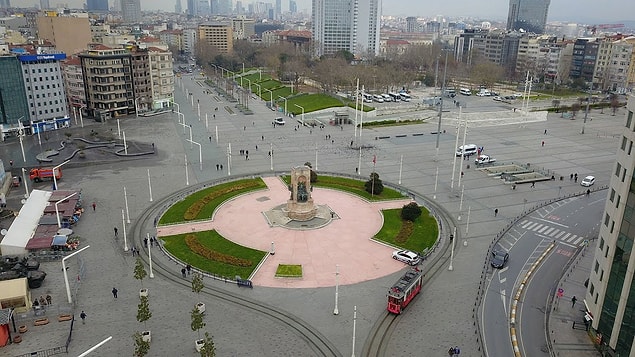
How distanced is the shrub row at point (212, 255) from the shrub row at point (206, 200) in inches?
237

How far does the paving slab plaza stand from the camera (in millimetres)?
33062

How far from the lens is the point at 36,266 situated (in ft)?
133

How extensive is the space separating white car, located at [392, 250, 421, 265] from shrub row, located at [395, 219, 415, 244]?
3.05 m

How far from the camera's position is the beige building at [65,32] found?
13450 centimetres

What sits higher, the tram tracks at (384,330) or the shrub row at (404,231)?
the shrub row at (404,231)

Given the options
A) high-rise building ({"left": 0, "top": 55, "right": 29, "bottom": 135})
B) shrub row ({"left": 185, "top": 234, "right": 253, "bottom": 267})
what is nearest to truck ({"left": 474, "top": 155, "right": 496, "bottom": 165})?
shrub row ({"left": 185, "top": 234, "right": 253, "bottom": 267})

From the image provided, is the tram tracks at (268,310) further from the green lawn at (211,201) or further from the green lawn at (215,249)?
the green lawn at (211,201)

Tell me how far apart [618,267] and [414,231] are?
68.4 feet

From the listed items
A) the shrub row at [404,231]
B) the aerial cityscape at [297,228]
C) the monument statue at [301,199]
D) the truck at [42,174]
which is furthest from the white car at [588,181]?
the truck at [42,174]

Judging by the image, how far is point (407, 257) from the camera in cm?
4344

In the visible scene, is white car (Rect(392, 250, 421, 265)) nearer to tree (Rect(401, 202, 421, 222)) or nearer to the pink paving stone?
the pink paving stone

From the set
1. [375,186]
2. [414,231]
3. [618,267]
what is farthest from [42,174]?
[618,267]

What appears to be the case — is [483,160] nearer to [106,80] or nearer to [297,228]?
[297,228]

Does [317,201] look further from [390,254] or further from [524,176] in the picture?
[524,176]
